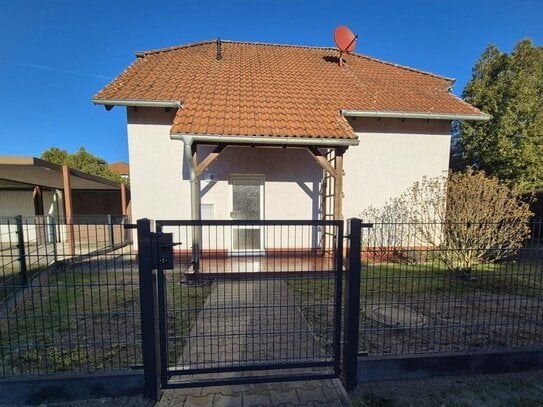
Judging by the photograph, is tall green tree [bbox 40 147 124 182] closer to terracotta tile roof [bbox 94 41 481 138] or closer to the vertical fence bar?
terracotta tile roof [bbox 94 41 481 138]

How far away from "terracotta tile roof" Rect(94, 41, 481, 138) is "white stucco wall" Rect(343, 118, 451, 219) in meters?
0.53

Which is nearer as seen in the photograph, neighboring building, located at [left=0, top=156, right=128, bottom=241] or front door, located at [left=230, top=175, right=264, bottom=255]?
front door, located at [left=230, top=175, right=264, bottom=255]

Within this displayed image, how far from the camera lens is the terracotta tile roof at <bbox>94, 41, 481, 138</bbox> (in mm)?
6418

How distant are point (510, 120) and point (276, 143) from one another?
490 inches

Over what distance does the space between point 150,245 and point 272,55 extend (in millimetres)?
10166

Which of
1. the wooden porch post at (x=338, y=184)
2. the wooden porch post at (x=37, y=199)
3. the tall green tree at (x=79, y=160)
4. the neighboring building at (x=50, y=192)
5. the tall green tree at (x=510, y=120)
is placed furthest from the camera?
the tall green tree at (x=79, y=160)

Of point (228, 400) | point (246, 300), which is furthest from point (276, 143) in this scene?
point (228, 400)

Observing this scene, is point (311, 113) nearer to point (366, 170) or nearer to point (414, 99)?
point (366, 170)

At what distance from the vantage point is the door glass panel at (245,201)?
24.7 feet

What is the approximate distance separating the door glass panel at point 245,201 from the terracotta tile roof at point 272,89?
188 cm

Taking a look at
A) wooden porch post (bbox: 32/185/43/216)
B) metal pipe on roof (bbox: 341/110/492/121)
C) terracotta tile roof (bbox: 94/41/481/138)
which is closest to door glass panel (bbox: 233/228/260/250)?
terracotta tile roof (bbox: 94/41/481/138)

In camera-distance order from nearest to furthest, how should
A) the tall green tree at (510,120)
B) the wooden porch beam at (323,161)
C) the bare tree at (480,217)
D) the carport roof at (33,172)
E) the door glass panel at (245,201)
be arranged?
1. the bare tree at (480,217)
2. the wooden porch beam at (323,161)
3. the carport roof at (33,172)
4. the door glass panel at (245,201)
5. the tall green tree at (510,120)

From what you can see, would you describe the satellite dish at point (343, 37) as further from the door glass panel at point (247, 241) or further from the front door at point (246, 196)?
the door glass panel at point (247, 241)

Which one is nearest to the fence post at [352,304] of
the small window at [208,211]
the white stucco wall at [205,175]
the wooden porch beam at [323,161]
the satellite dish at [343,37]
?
the wooden porch beam at [323,161]
